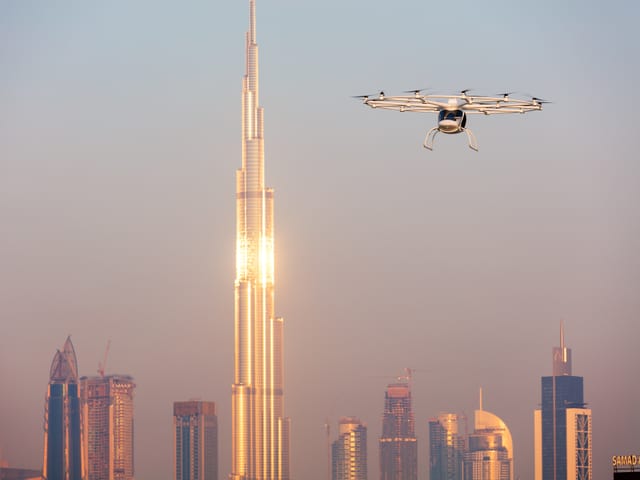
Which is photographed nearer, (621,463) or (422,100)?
(422,100)

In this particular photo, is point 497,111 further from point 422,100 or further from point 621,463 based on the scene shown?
point 621,463

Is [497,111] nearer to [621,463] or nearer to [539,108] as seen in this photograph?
[539,108]

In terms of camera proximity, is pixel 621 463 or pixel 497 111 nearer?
pixel 497 111

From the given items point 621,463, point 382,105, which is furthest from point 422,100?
point 621,463

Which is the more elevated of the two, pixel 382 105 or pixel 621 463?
pixel 382 105

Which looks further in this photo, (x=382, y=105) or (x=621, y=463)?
(x=621, y=463)

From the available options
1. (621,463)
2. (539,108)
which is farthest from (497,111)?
(621,463)

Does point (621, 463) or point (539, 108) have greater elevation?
point (539, 108)

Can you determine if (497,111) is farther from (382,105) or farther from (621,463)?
(621,463)
